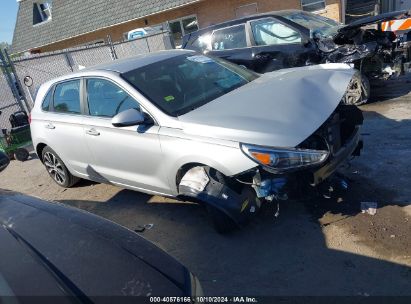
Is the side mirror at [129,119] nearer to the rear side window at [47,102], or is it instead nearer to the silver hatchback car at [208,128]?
the silver hatchback car at [208,128]

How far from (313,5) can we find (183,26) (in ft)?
19.8

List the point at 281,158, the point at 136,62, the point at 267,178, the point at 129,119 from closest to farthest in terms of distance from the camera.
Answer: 1. the point at 281,158
2. the point at 267,178
3. the point at 129,119
4. the point at 136,62

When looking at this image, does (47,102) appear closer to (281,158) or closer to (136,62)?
(136,62)

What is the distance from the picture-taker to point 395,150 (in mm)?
4703

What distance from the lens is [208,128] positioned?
130 inches

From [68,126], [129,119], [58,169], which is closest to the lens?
[129,119]

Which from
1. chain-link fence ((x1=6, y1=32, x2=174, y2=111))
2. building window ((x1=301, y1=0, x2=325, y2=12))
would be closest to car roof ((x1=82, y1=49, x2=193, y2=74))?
chain-link fence ((x1=6, y1=32, x2=174, y2=111))

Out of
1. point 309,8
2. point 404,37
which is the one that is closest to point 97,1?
point 309,8

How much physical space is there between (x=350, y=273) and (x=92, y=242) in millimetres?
1934

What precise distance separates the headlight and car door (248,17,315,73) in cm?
445

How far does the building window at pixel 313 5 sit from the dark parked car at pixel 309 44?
23.6 feet

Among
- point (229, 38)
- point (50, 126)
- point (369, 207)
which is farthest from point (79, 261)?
point (229, 38)

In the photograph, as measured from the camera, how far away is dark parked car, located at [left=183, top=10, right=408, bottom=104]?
6809 mm

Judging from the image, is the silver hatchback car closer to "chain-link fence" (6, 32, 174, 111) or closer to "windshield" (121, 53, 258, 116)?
"windshield" (121, 53, 258, 116)
